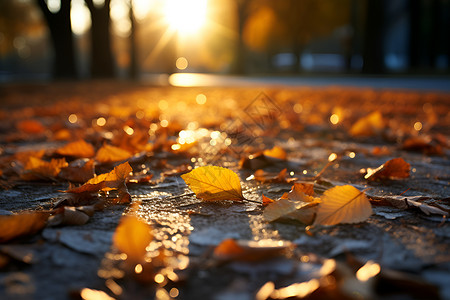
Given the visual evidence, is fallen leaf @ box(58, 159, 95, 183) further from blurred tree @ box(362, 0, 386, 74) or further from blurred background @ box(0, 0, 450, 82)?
blurred tree @ box(362, 0, 386, 74)

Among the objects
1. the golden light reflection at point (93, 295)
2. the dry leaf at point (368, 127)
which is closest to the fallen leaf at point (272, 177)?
the golden light reflection at point (93, 295)

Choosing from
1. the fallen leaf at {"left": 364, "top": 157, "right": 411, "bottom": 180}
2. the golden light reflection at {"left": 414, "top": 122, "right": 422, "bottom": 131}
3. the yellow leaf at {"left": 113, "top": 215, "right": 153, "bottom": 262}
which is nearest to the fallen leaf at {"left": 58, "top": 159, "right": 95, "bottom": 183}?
the yellow leaf at {"left": 113, "top": 215, "right": 153, "bottom": 262}

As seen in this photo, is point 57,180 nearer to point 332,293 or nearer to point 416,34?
point 332,293

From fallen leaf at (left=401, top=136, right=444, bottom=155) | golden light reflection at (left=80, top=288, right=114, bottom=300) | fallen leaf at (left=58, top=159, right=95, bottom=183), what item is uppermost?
fallen leaf at (left=58, top=159, right=95, bottom=183)

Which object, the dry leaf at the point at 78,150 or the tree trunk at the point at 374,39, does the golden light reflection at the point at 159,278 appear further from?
the tree trunk at the point at 374,39

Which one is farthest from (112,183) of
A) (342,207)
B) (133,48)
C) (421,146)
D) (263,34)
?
(263,34)

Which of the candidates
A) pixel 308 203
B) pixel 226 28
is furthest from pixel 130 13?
pixel 226 28
